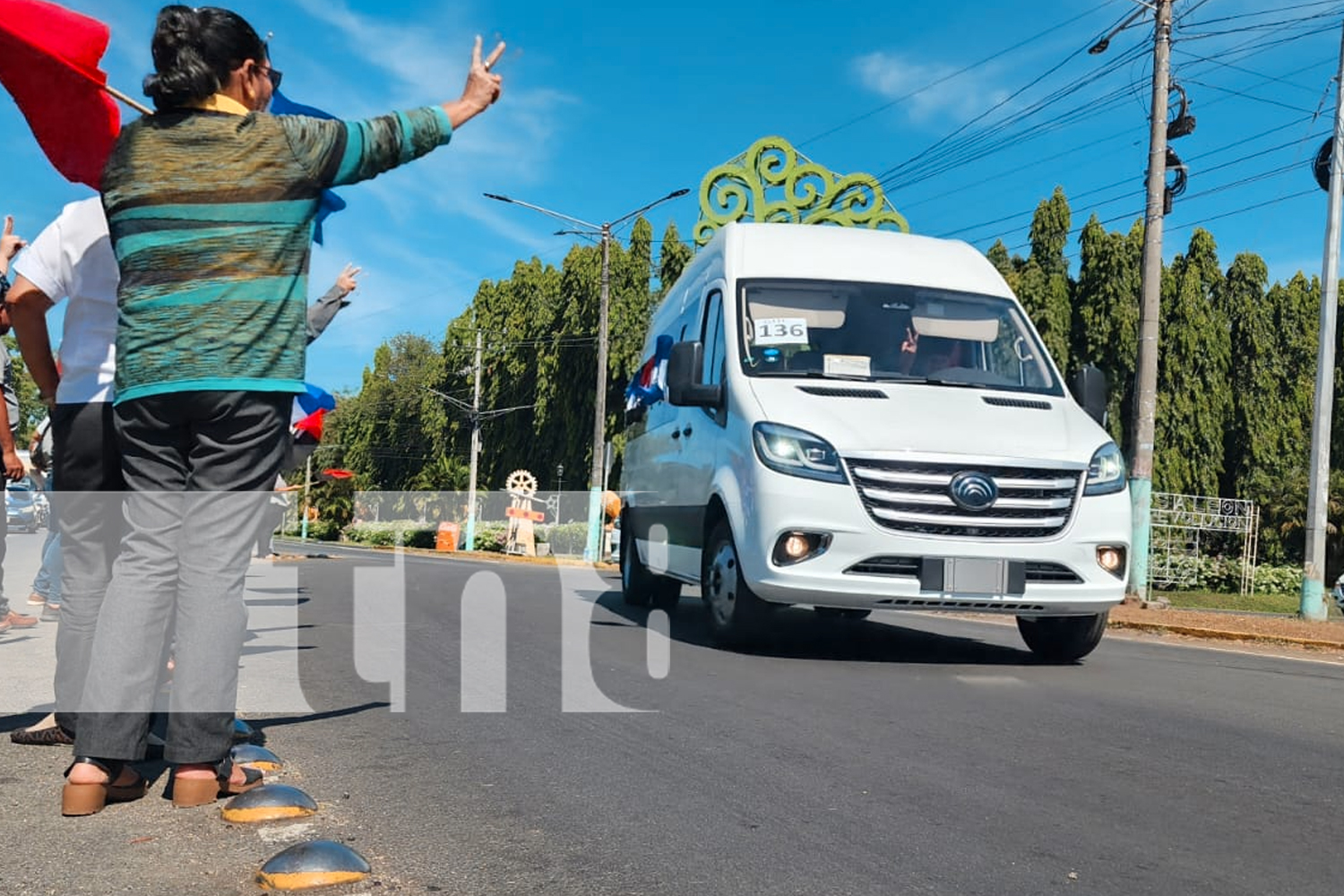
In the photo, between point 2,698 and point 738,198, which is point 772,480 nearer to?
point 2,698

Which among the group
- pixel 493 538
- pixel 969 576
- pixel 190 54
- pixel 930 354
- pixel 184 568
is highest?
pixel 190 54

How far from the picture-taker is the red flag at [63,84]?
3.40 metres

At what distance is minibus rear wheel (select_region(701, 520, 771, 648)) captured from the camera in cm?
675

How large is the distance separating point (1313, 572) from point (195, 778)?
50.5ft

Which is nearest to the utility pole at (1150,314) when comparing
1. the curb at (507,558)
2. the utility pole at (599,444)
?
the curb at (507,558)

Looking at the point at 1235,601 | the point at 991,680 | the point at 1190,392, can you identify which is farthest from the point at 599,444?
the point at 991,680

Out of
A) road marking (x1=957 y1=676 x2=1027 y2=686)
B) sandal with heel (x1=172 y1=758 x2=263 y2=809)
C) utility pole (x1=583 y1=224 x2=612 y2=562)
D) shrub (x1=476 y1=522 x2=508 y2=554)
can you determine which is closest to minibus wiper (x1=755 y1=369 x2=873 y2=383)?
road marking (x1=957 y1=676 x2=1027 y2=686)

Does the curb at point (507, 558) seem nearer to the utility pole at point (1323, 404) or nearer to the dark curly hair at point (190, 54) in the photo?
the utility pole at point (1323, 404)

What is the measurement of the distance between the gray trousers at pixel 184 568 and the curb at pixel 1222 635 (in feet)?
31.4

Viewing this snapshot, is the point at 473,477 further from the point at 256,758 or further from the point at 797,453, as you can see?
the point at 256,758

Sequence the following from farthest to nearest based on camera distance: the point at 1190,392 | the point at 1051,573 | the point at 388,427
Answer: the point at 388,427
the point at 1190,392
the point at 1051,573

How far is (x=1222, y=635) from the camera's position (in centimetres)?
1066

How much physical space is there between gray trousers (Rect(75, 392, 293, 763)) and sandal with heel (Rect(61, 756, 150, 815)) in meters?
0.05

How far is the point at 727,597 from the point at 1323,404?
1192 centimetres
